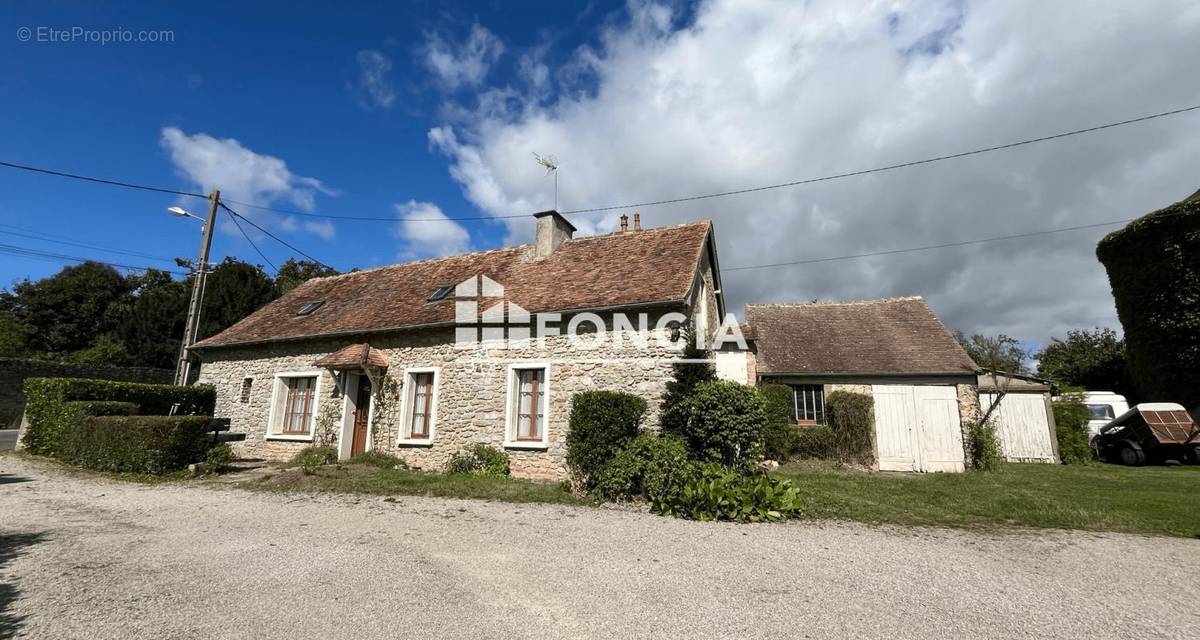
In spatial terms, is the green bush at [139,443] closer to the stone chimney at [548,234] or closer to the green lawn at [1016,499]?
the stone chimney at [548,234]

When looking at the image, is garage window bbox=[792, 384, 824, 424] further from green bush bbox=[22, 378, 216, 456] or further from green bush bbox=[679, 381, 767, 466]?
green bush bbox=[22, 378, 216, 456]

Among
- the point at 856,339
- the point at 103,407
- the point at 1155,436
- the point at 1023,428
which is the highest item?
the point at 856,339

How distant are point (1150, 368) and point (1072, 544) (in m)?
17.5

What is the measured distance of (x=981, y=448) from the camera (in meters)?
12.3

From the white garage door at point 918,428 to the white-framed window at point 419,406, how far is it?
36.3 ft

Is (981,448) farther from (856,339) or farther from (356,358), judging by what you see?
(356,358)

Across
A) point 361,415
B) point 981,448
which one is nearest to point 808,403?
point 981,448

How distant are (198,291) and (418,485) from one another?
34.0ft

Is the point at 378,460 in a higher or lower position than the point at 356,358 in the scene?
lower

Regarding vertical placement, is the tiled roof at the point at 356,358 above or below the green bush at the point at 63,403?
above

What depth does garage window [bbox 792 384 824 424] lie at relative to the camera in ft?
47.7

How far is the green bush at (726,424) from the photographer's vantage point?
323 inches

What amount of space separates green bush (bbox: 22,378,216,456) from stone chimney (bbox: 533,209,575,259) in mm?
9840

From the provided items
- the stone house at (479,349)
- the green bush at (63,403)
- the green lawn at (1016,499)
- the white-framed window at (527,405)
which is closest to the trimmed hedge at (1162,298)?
the green lawn at (1016,499)
